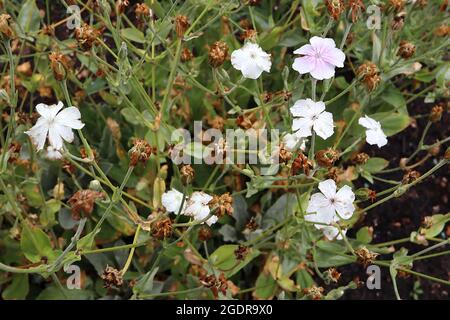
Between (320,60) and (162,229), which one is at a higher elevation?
(320,60)

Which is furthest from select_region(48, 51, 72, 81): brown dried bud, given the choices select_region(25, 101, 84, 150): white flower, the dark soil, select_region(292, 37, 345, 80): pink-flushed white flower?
the dark soil

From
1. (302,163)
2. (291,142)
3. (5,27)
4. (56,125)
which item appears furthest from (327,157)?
(5,27)

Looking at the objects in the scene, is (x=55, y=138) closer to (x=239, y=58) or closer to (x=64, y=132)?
(x=64, y=132)

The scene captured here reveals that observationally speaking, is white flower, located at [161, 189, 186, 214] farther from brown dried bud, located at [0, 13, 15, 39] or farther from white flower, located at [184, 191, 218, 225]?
brown dried bud, located at [0, 13, 15, 39]

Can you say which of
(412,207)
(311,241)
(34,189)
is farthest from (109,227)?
(412,207)
